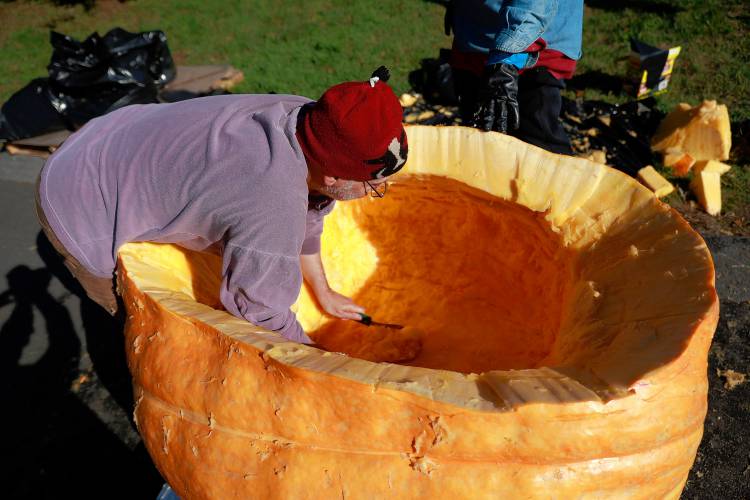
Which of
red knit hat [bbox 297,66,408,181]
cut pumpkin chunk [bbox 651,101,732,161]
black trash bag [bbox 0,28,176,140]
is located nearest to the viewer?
red knit hat [bbox 297,66,408,181]

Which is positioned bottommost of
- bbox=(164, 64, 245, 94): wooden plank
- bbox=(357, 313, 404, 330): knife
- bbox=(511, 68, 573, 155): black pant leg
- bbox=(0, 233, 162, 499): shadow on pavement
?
bbox=(0, 233, 162, 499): shadow on pavement

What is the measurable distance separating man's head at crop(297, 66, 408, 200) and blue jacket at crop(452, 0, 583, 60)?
1.10 metres

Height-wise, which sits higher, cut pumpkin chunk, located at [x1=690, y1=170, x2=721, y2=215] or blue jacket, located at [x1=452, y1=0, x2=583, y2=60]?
blue jacket, located at [x1=452, y1=0, x2=583, y2=60]

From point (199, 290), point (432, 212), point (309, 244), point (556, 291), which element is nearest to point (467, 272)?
point (432, 212)

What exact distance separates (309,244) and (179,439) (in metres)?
0.80

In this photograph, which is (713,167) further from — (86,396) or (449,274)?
(86,396)

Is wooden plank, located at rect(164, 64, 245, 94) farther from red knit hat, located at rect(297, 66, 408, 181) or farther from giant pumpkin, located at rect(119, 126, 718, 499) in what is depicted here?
red knit hat, located at rect(297, 66, 408, 181)

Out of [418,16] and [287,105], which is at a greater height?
[287,105]

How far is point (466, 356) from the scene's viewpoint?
74.9 inches

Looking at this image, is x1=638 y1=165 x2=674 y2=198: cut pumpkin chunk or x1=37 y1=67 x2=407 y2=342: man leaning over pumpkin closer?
x1=37 y1=67 x2=407 y2=342: man leaning over pumpkin

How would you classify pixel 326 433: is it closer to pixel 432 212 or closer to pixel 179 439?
pixel 179 439

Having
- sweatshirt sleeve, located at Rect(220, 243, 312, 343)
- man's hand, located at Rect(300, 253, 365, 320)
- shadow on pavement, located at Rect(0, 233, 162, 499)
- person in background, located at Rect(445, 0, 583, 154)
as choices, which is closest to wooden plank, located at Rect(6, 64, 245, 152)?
shadow on pavement, located at Rect(0, 233, 162, 499)

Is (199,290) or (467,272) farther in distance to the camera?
(467,272)

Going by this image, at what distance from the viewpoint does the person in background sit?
2.15m
